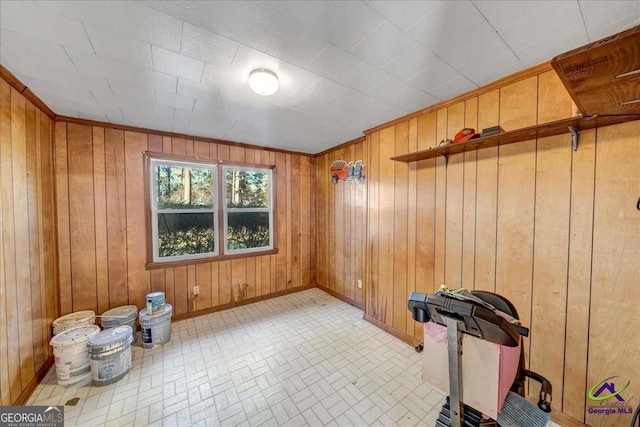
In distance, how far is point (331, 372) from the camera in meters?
2.11

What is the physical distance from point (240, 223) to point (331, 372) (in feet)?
7.97

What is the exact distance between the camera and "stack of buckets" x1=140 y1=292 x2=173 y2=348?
249 cm

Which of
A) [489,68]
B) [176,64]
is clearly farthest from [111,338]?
[489,68]

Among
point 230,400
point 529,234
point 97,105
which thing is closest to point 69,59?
point 97,105

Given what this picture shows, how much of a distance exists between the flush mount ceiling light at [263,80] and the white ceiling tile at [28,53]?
3.66 ft

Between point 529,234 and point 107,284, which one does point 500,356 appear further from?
point 107,284

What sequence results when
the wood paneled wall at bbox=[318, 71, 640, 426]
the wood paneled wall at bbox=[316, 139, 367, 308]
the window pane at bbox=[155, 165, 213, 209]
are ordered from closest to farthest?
the wood paneled wall at bbox=[318, 71, 640, 426], the window pane at bbox=[155, 165, 213, 209], the wood paneled wall at bbox=[316, 139, 367, 308]

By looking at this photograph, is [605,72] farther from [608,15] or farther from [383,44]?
[383,44]

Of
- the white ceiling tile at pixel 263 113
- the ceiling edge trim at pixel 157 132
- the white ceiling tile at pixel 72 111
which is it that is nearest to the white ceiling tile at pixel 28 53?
the white ceiling tile at pixel 72 111

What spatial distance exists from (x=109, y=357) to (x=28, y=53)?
2291mm

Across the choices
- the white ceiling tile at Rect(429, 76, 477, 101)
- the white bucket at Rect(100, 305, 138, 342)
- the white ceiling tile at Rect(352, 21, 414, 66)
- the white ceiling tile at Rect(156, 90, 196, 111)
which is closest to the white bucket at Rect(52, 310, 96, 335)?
the white bucket at Rect(100, 305, 138, 342)

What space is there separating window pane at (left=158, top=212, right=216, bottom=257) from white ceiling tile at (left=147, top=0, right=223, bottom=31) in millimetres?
2532

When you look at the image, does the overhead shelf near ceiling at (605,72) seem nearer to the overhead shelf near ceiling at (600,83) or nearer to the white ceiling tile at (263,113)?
the overhead shelf near ceiling at (600,83)

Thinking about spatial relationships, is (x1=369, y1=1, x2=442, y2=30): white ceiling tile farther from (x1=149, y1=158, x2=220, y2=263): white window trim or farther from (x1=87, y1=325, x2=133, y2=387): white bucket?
(x1=87, y1=325, x2=133, y2=387): white bucket
